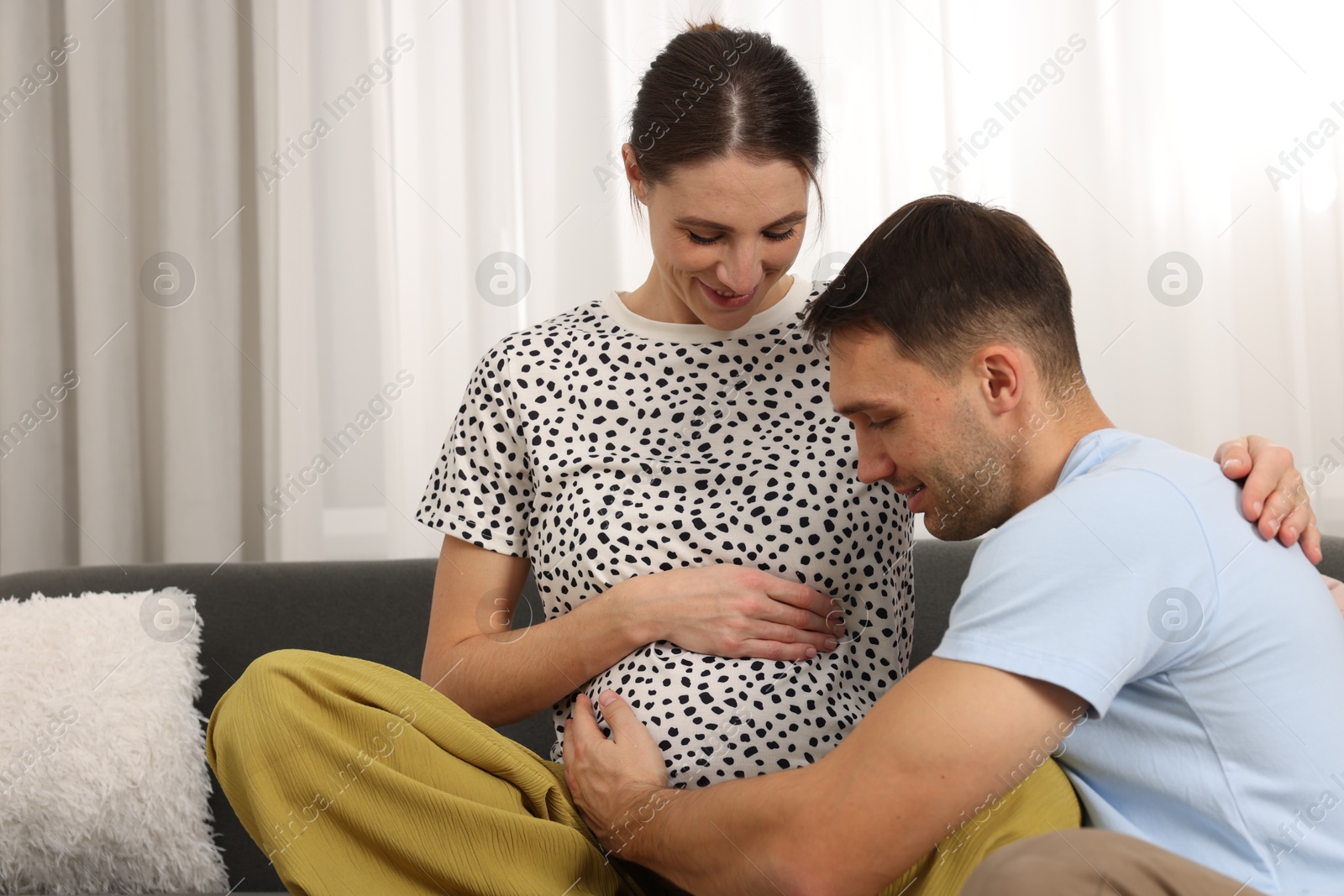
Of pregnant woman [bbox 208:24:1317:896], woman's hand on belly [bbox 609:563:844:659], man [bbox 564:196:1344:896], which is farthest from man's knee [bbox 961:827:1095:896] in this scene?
woman's hand on belly [bbox 609:563:844:659]

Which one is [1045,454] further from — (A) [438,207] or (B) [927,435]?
(A) [438,207]

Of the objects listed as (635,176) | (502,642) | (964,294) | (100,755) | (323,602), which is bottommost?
(100,755)

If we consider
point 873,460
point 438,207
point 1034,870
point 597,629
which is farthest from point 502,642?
point 438,207

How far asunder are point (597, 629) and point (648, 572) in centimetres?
9

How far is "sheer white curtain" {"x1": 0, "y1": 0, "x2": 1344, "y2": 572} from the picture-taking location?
1.82 meters

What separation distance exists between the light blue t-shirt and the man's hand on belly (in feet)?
1.17

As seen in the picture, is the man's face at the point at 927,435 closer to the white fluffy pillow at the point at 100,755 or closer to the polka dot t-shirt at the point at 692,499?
the polka dot t-shirt at the point at 692,499

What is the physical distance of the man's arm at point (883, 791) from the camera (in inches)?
26.2

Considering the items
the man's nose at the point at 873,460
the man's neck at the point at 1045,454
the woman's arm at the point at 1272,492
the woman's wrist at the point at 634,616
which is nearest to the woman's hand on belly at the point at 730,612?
the woman's wrist at the point at 634,616

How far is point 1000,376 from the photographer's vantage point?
2.79ft

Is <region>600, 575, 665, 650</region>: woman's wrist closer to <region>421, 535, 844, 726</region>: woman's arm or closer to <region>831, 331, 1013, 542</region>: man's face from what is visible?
<region>421, 535, 844, 726</region>: woman's arm

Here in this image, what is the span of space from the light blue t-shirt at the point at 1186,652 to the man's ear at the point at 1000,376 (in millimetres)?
118

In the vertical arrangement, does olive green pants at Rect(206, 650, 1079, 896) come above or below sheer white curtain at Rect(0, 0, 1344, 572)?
below

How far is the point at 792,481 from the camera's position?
1.12 metres
